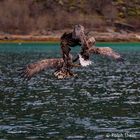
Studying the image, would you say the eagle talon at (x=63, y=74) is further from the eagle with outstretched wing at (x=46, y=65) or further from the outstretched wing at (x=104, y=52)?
the outstretched wing at (x=104, y=52)

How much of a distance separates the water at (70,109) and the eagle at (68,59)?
605cm

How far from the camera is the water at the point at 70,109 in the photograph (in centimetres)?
3491

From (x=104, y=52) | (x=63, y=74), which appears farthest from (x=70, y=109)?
(x=63, y=74)

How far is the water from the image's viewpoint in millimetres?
34906

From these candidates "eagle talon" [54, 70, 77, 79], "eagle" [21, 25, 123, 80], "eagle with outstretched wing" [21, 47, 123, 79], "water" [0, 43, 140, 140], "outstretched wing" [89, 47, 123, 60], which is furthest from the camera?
"water" [0, 43, 140, 140]

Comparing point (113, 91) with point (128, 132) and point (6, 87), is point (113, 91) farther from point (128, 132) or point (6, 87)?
point (128, 132)

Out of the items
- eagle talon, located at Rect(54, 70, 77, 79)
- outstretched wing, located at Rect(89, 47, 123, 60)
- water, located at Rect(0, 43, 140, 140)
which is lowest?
water, located at Rect(0, 43, 140, 140)

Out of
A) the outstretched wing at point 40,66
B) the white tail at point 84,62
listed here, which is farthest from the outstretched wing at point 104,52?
the outstretched wing at point 40,66

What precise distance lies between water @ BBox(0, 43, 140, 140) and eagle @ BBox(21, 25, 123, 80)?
Result: 605cm

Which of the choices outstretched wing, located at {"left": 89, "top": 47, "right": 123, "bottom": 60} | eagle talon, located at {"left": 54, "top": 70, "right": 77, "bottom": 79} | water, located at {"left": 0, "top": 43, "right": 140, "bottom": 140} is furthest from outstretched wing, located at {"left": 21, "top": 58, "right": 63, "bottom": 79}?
water, located at {"left": 0, "top": 43, "right": 140, "bottom": 140}

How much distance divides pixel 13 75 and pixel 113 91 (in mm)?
25513

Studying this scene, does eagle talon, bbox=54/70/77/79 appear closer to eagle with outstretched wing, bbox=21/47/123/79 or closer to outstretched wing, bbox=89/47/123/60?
eagle with outstretched wing, bbox=21/47/123/79

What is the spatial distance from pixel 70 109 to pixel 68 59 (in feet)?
91.3

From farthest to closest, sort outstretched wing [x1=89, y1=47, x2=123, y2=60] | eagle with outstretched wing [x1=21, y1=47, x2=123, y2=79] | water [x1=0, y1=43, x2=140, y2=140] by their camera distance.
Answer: water [x1=0, y1=43, x2=140, y2=140] → outstretched wing [x1=89, y1=47, x2=123, y2=60] → eagle with outstretched wing [x1=21, y1=47, x2=123, y2=79]
